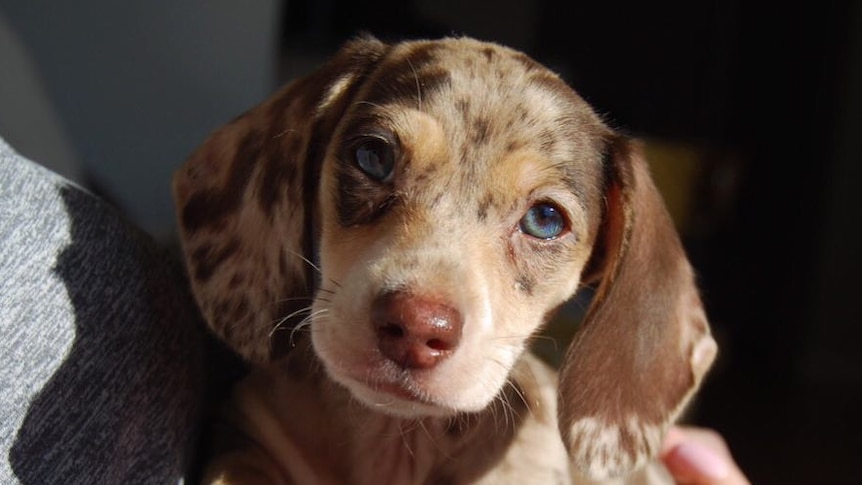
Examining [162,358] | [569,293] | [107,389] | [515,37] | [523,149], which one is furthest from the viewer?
[515,37]

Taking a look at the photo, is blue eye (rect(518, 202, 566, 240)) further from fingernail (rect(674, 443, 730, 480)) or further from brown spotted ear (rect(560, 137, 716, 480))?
fingernail (rect(674, 443, 730, 480))

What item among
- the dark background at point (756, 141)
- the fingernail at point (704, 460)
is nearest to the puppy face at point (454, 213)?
the fingernail at point (704, 460)

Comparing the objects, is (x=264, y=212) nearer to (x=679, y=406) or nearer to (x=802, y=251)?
(x=679, y=406)

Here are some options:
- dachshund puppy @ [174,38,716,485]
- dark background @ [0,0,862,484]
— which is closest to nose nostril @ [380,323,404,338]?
dachshund puppy @ [174,38,716,485]

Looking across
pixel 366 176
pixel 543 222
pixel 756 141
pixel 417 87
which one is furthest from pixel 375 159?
pixel 756 141

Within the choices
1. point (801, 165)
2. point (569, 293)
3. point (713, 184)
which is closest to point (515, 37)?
point (713, 184)
